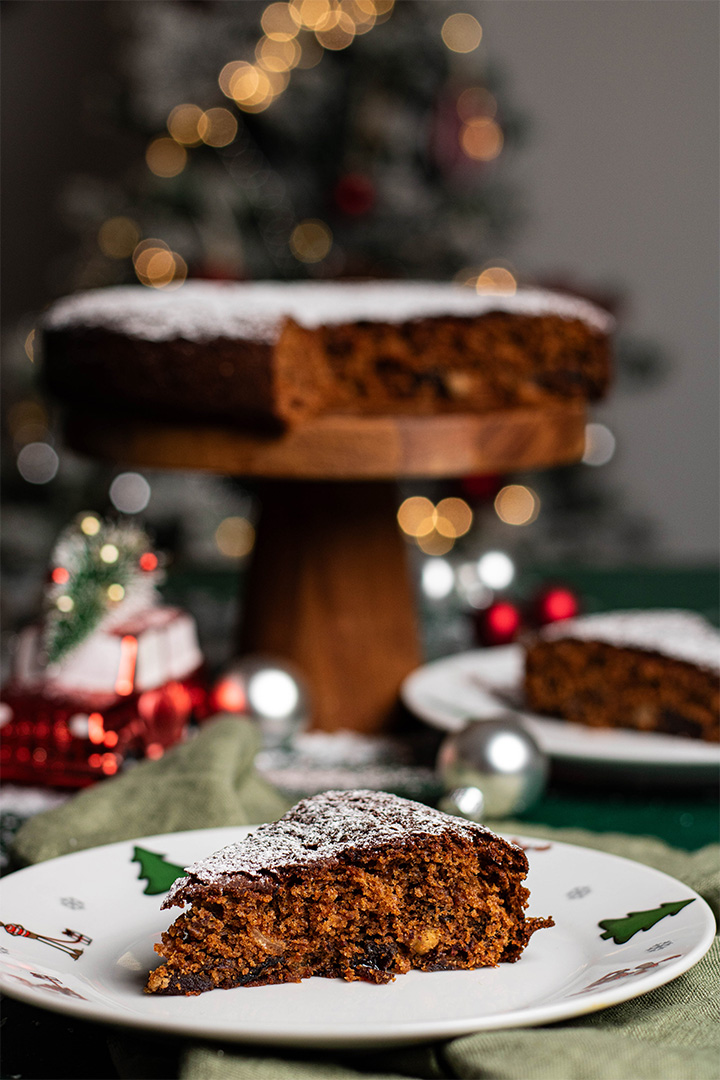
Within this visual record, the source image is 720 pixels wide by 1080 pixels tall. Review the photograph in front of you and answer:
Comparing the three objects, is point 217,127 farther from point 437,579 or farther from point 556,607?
point 556,607

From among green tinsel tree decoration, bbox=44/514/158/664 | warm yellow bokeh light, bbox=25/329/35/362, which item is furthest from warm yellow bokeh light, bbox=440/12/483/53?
green tinsel tree decoration, bbox=44/514/158/664

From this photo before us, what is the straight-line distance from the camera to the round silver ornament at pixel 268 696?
4.28ft

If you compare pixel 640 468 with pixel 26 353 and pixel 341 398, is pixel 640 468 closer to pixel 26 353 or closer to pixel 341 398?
pixel 26 353

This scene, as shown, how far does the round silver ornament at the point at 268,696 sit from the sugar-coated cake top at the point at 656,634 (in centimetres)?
31

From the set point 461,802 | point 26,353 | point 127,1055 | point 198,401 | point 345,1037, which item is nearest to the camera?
point 345,1037

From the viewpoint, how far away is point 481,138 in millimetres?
3115

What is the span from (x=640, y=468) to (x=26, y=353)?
2.36 meters

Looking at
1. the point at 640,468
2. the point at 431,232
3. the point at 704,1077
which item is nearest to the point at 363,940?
the point at 704,1077

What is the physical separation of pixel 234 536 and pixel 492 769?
2422mm

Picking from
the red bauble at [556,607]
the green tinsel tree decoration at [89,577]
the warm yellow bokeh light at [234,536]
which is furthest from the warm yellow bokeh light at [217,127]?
the green tinsel tree decoration at [89,577]

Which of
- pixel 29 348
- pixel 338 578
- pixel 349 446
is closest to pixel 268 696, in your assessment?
pixel 338 578

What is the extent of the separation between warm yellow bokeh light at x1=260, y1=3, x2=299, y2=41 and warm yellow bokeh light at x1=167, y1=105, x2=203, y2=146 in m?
0.29

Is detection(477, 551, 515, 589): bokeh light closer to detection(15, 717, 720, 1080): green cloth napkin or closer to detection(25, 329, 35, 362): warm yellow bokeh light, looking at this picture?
detection(15, 717, 720, 1080): green cloth napkin

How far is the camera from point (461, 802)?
1.05 metres
